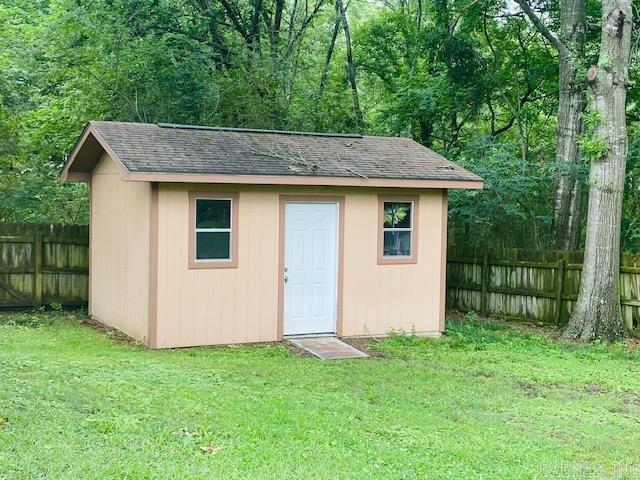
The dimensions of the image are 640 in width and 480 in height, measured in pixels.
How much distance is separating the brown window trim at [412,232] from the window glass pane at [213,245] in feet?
8.47

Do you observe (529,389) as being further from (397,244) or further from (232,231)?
(232,231)

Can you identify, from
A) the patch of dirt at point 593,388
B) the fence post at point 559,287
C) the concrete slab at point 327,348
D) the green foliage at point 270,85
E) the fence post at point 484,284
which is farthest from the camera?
the green foliage at point 270,85

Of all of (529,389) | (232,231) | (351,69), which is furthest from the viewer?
(351,69)

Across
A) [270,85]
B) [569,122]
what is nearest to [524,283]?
[569,122]

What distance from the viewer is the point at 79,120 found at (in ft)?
55.1

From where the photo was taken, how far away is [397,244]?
1218cm

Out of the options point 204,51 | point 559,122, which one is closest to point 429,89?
point 559,122

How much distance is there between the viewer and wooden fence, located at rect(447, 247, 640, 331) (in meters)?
12.5

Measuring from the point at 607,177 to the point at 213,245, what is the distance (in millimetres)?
6397

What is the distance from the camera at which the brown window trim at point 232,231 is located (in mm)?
10516

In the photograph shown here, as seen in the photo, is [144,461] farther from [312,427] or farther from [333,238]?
[333,238]

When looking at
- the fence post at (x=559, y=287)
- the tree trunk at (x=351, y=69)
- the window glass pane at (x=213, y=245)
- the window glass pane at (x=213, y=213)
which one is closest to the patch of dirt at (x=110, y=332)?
the window glass pane at (x=213, y=245)

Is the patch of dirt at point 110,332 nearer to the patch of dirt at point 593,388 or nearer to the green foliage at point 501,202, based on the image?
the patch of dirt at point 593,388

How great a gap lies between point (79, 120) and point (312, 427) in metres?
12.6
